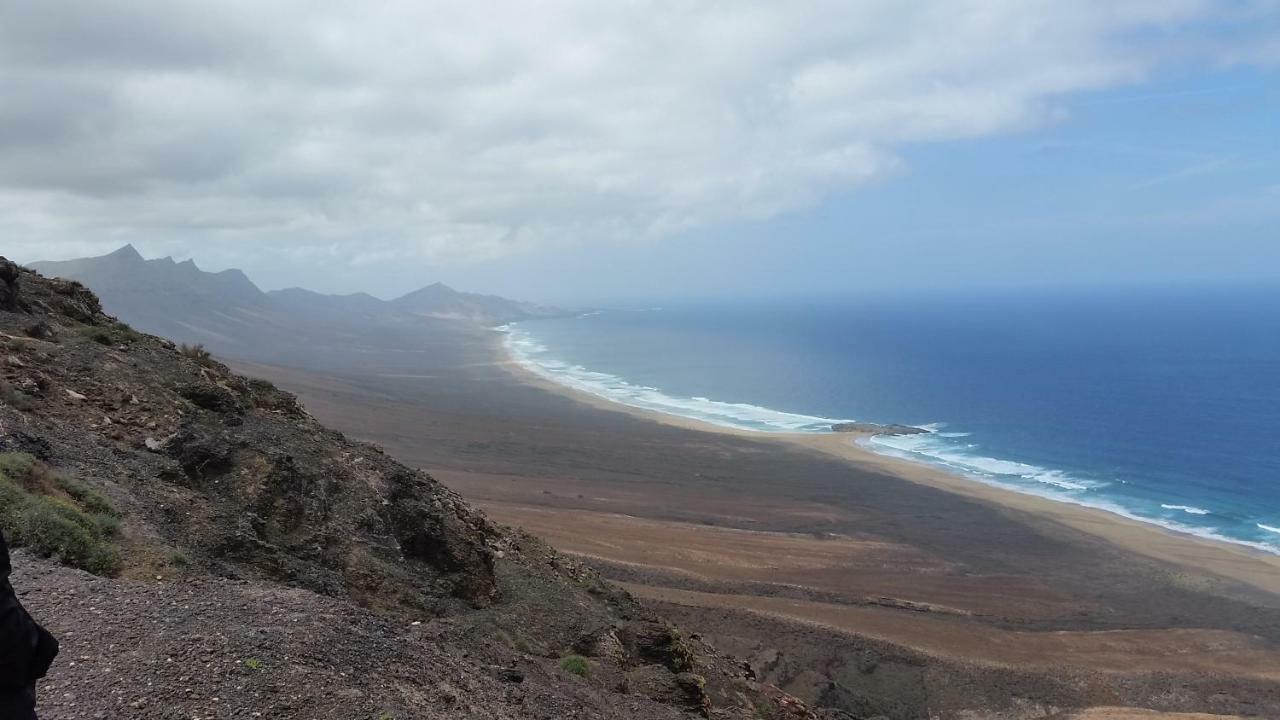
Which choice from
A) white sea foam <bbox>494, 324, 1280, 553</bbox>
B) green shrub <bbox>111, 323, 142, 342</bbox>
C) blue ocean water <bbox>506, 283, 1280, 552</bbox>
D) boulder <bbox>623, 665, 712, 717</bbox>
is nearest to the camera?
boulder <bbox>623, 665, 712, 717</bbox>

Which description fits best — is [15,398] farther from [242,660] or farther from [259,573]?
[242,660]

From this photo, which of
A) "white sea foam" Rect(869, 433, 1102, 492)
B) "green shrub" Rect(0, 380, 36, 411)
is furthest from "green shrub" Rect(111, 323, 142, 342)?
"white sea foam" Rect(869, 433, 1102, 492)

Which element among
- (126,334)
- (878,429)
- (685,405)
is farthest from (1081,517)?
(126,334)

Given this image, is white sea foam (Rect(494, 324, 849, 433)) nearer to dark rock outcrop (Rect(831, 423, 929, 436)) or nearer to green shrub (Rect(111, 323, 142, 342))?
dark rock outcrop (Rect(831, 423, 929, 436))

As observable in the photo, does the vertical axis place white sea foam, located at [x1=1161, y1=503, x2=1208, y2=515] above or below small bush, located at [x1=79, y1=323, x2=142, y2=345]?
below

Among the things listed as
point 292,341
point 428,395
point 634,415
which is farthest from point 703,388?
point 292,341

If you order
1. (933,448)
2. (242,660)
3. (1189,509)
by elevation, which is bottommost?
(1189,509)

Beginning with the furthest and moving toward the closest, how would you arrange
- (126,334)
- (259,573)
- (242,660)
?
(126,334) → (259,573) → (242,660)

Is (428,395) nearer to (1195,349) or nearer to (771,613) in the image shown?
(771,613)
